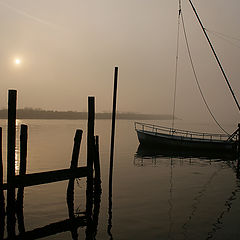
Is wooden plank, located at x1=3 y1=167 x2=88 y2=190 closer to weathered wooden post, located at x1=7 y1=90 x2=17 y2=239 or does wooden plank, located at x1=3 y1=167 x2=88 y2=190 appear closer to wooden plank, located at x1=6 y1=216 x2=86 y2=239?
weathered wooden post, located at x1=7 y1=90 x2=17 y2=239

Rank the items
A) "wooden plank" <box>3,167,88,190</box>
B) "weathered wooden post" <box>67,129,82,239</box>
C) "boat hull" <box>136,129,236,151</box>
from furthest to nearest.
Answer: "boat hull" <box>136,129,236,151</box> → "weathered wooden post" <box>67,129,82,239</box> → "wooden plank" <box>3,167,88,190</box>

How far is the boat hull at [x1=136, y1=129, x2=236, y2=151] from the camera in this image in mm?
36625

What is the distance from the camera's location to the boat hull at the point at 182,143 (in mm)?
36625

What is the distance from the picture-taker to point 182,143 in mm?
38188

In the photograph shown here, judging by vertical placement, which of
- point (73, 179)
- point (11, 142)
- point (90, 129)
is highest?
point (90, 129)

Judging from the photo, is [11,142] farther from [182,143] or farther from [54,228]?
[182,143]

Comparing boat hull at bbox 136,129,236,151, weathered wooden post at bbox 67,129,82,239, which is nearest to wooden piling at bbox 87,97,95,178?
weathered wooden post at bbox 67,129,82,239

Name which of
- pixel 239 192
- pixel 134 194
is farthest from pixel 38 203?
pixel 239 192

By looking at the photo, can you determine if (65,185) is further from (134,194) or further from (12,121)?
(12,121)

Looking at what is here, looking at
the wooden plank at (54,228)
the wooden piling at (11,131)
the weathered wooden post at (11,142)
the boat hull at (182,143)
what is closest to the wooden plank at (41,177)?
the weathered wooden post at (11,142)

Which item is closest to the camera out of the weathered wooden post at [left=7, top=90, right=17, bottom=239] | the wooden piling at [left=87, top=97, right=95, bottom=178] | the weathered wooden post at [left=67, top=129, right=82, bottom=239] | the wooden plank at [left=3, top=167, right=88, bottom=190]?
the weathered wooden post at [left=7, top=90, right=17, bottom=239]

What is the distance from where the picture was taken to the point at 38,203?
543 inches

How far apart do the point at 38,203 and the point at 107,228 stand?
4692 mm

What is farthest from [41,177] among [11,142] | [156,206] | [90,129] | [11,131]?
[156,206]
